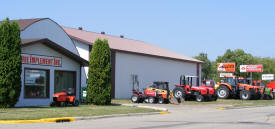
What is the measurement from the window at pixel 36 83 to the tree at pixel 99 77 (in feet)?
9.08

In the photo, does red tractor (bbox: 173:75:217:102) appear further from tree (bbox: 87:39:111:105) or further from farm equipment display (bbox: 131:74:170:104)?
tree (bbox: 87:39:111:105)

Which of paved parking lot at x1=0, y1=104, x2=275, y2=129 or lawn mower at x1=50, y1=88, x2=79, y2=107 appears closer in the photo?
paved parking lot at x1=0, y1=104, x2=275, y2=129

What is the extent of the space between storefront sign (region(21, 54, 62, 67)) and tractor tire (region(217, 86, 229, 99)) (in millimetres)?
19412

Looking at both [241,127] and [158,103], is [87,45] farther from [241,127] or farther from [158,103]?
[241,127]

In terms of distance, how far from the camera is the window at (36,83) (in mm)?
24891

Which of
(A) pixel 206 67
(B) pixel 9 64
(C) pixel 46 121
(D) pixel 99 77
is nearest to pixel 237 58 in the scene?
(A) pixel 206 67

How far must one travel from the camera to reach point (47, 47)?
26.0m

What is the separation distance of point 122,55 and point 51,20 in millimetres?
8585

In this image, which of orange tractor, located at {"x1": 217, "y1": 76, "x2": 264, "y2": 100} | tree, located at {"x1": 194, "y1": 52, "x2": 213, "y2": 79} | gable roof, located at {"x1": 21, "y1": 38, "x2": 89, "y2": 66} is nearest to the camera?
gable roof, located at {"x1": 21, "y1": 38, "x2": 89, "y2": 66}

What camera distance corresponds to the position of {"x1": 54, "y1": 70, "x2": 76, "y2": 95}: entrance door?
27.1 metres

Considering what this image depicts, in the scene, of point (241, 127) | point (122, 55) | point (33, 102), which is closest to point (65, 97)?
point (33, 102)

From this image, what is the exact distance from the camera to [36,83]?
83.9ft

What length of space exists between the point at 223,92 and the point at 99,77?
Result: 17.8 m

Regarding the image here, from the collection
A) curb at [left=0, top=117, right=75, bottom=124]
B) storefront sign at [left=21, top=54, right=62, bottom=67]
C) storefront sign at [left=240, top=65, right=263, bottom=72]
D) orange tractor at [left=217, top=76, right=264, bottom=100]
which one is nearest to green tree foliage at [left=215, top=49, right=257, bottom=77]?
storefront sign at [left=240, top=65, right=263, bottom=72]
